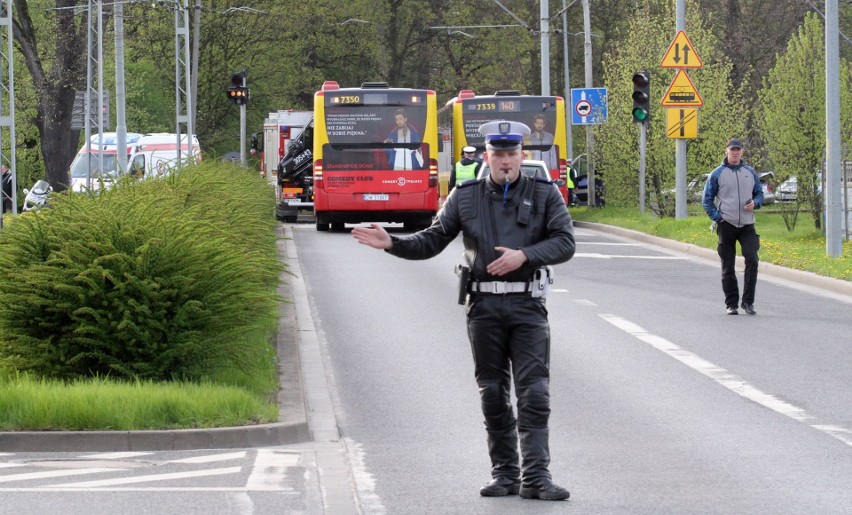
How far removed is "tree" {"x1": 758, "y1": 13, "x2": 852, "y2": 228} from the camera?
28234mm

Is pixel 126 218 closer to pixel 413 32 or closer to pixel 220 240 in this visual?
pixel 220 240

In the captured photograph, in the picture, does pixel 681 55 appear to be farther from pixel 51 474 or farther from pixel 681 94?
pixel 51 474

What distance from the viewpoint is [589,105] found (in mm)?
40750

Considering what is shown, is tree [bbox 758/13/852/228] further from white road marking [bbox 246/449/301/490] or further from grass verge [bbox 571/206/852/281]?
white road marking [bbox 246/449/301/490]

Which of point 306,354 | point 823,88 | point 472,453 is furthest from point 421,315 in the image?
point 823,88

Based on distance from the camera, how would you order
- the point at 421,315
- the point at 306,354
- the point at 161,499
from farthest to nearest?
the point at 421,315
the point at 306,354
the point at 161,499

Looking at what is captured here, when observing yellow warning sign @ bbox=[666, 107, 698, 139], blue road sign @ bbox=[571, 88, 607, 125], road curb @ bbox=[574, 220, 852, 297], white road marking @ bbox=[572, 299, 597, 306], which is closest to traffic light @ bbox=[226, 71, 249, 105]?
blue road sign @ bbox=[571, 88, 607, 125]

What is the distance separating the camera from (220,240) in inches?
449

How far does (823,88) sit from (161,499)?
72.7 ft

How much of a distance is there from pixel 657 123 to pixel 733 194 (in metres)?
19.2

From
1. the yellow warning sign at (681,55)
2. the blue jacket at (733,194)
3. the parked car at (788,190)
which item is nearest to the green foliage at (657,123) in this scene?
the parked car at (788,190)

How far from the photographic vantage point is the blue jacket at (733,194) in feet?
56.3

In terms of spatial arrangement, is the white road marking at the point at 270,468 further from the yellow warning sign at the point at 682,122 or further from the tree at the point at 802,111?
the yellow warning sign at the point at 682,122

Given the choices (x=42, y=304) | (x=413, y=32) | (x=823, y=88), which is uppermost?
(x=413, y=32)
